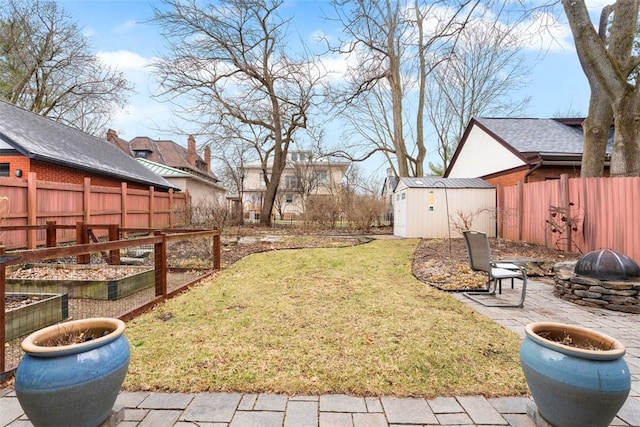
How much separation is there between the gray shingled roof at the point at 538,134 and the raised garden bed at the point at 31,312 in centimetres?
1323

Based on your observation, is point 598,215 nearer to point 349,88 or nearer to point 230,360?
point 230,360

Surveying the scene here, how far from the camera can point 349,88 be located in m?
15.5

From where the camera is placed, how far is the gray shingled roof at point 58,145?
9508 millimetres

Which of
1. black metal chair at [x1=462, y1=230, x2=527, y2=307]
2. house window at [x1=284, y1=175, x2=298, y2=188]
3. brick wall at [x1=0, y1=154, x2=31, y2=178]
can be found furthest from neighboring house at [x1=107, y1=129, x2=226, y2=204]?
black metal chair at [x1=462, y1=230, x2=527, y2=307]

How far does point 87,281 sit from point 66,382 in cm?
370

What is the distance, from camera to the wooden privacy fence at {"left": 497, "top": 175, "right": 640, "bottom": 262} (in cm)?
609

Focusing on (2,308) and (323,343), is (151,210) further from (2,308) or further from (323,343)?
(323,343)

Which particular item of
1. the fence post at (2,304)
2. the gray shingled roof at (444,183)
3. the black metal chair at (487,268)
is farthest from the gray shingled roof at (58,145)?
the gray shingled roof at (444,183)

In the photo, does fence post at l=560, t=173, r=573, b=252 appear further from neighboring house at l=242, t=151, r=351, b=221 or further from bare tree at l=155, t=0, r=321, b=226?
neighboring house at l=242, t=151, r=351, b=221

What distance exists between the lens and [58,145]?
11312 millimetres

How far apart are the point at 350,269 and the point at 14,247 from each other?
7.56 m

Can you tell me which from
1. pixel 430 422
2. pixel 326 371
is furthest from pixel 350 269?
pixel 430 422

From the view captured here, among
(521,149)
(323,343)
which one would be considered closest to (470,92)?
(521,149)

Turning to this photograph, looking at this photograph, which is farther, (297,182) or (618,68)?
(297,182)
